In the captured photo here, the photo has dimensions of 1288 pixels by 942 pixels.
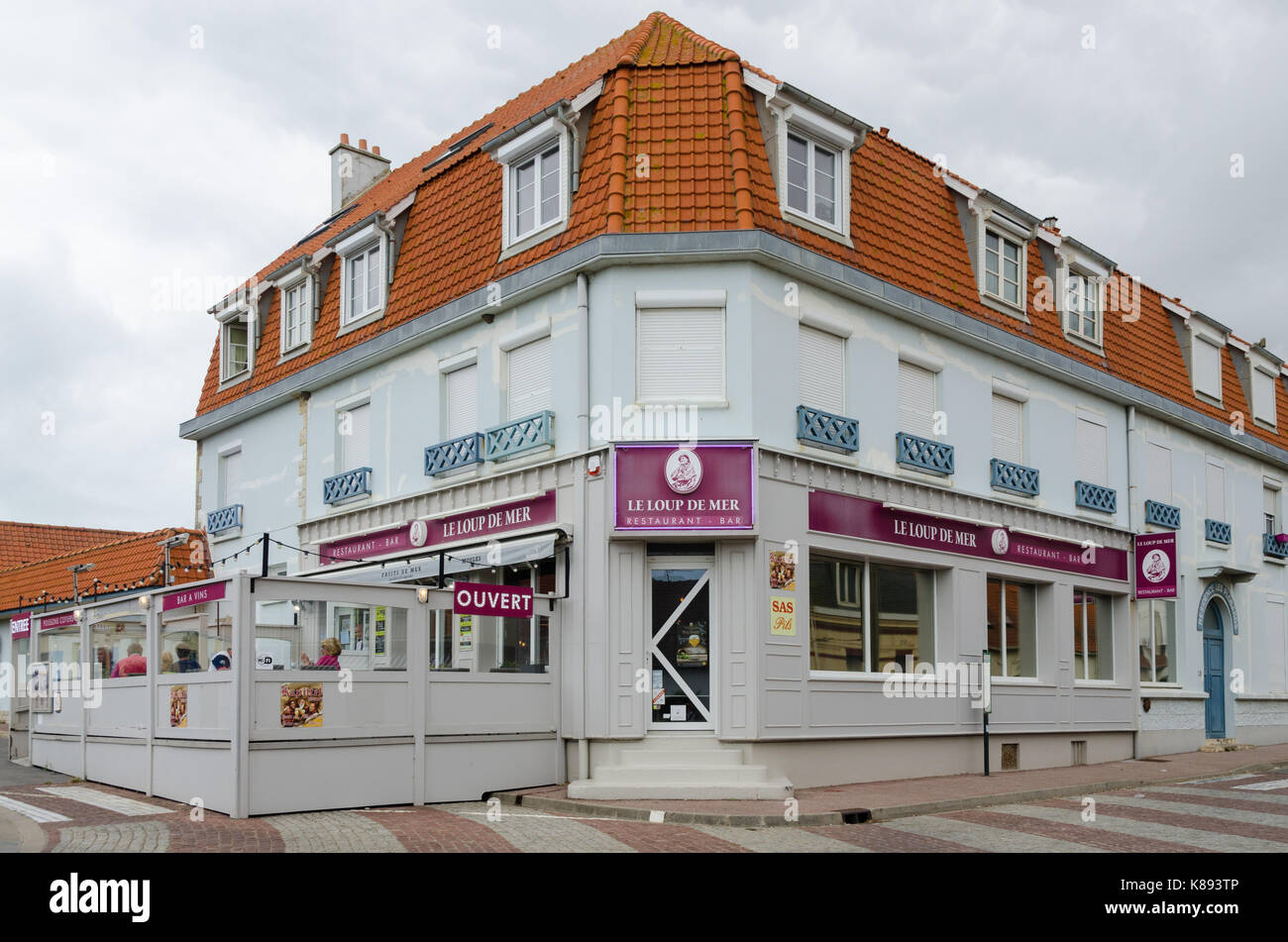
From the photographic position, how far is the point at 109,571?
2938cm

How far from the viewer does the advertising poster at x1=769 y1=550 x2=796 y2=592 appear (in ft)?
51.6

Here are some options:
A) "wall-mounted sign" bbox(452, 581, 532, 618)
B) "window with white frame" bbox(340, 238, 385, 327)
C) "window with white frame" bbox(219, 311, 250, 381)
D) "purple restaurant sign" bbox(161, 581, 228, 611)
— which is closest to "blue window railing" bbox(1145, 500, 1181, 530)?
"wall-mounted sign" bbox(452, 581, 532, 618)

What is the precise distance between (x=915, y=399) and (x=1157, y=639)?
8.74 metres

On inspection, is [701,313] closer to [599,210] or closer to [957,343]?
[599,210]

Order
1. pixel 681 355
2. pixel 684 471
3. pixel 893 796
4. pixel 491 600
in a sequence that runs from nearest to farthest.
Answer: pixel 893 796 → pixel 491 600 → pixel 684 471 → pixel 681 355

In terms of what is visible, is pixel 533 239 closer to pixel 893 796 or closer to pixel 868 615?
pixel 868 615

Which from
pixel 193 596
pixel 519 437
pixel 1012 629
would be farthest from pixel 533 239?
pixel 1012 629

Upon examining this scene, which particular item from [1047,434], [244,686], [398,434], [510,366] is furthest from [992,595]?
[244,686]

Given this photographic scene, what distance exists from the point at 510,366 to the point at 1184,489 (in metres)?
14.6

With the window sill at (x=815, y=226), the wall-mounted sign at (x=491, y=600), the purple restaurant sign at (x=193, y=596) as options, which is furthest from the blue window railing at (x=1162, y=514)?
the purple restaurant sign at (x=193, y=596)

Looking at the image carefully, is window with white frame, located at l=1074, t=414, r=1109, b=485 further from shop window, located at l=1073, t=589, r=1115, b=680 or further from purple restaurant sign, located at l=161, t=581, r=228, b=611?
purple restaurant sign, located at l=161, t=581, r=228, b=611

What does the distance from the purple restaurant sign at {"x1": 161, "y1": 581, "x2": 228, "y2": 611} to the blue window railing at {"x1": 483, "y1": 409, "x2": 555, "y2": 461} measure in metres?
4.70

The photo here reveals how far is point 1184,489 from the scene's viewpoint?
25.2m

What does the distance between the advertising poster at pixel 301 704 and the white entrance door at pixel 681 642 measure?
405 centimetres
